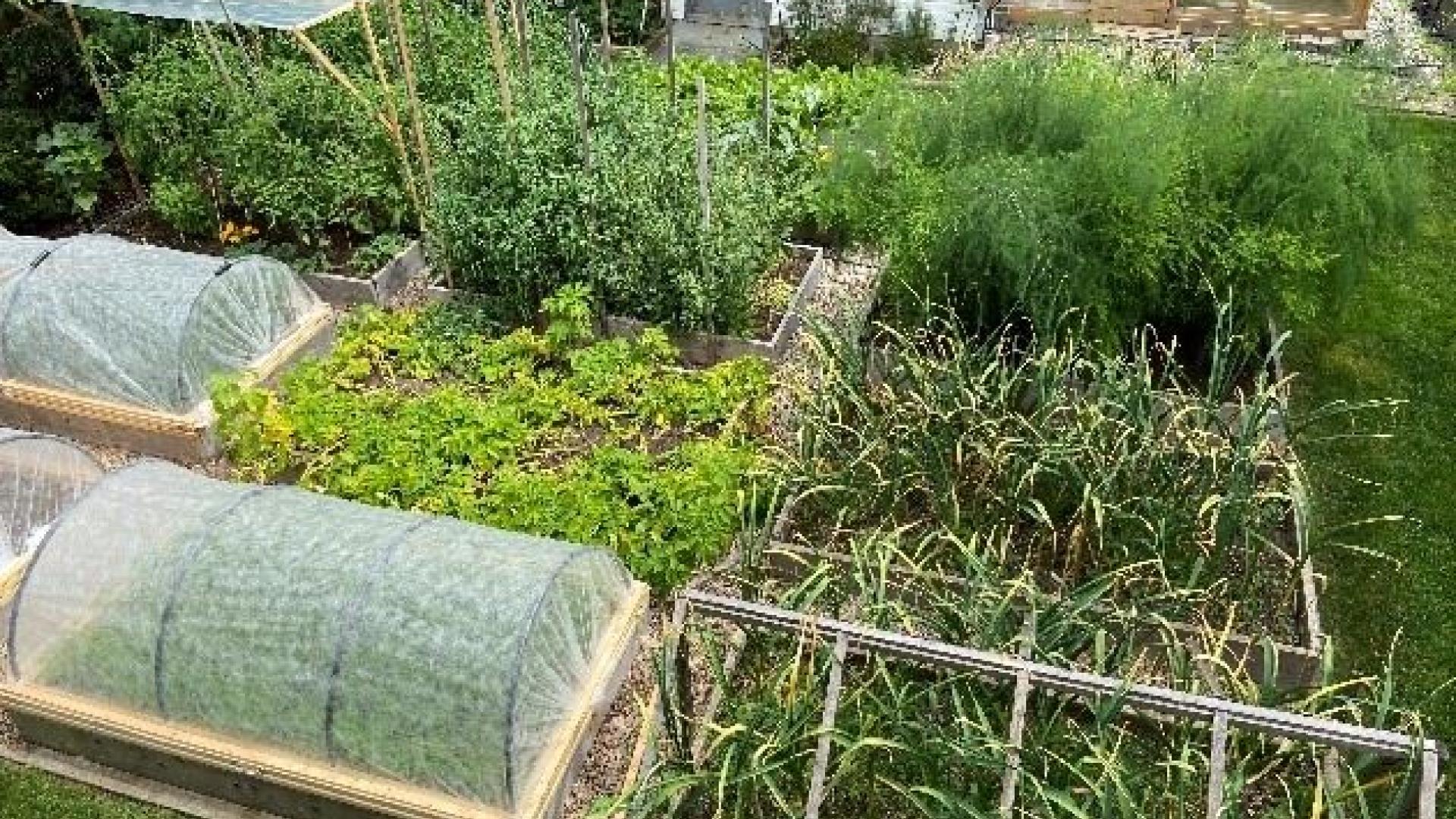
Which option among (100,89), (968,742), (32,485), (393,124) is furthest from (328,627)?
(100,89)

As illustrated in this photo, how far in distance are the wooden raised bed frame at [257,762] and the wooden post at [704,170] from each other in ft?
8.32

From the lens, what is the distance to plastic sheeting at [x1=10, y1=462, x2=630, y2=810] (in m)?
4.55

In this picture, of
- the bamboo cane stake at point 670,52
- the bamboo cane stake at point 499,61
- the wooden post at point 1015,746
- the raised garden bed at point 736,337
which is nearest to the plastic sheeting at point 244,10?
the bamboo cane stake at point 499,61

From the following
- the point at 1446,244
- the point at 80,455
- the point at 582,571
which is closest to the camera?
the point at 582,571

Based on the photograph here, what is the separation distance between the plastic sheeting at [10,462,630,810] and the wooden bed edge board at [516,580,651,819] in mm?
56

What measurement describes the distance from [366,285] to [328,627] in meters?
3.66

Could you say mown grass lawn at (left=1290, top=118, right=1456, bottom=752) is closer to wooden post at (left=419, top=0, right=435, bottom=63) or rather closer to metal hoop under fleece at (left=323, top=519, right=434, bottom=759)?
metal hoop under fleece at (left=323, top=519, right=434, bottom=759)

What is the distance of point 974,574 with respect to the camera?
4785 mm

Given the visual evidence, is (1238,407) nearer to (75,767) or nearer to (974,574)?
(974,574)

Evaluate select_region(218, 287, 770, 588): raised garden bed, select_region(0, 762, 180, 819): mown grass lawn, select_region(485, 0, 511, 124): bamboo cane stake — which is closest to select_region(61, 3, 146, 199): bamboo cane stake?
select_region(218, 287, 770, 588): raised garden bed

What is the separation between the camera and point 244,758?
472cm

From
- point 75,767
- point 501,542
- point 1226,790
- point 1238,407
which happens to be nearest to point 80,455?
point 75,767

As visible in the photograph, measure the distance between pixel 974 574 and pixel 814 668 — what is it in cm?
74

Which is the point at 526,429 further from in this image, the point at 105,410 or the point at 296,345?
the point at 105,410
